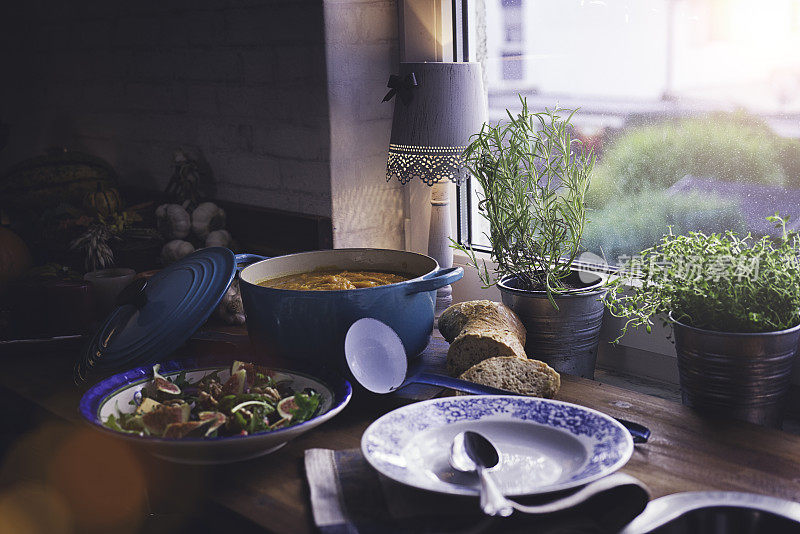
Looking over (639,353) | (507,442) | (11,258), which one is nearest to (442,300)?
(639,353)

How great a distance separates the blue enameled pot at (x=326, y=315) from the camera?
114 centimetres

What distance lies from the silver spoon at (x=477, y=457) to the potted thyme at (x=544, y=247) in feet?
1.26

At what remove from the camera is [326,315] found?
1139 millimetres

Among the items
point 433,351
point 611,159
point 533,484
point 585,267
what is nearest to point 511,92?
point 611,159

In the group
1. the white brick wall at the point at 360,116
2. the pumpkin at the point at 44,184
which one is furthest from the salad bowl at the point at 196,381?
the pumpkin at the point at 44,184

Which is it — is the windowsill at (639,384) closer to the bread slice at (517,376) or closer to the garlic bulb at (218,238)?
the bread slice at (517,376)

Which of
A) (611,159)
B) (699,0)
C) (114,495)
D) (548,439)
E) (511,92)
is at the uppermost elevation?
(699,0)

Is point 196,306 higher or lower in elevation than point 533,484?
higher

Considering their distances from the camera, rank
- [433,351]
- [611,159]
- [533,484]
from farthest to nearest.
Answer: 1. [611,159]
2. [433,351]
3. [533,484]

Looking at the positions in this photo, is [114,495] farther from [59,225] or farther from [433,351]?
[59,225]

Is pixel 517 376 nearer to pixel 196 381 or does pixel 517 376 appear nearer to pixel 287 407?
pixel 287 407

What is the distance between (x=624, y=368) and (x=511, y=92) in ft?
1.91

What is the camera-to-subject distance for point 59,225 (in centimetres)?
185

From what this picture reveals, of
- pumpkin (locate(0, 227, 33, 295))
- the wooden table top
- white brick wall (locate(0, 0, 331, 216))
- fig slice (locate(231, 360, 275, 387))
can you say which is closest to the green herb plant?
the wooden table top
